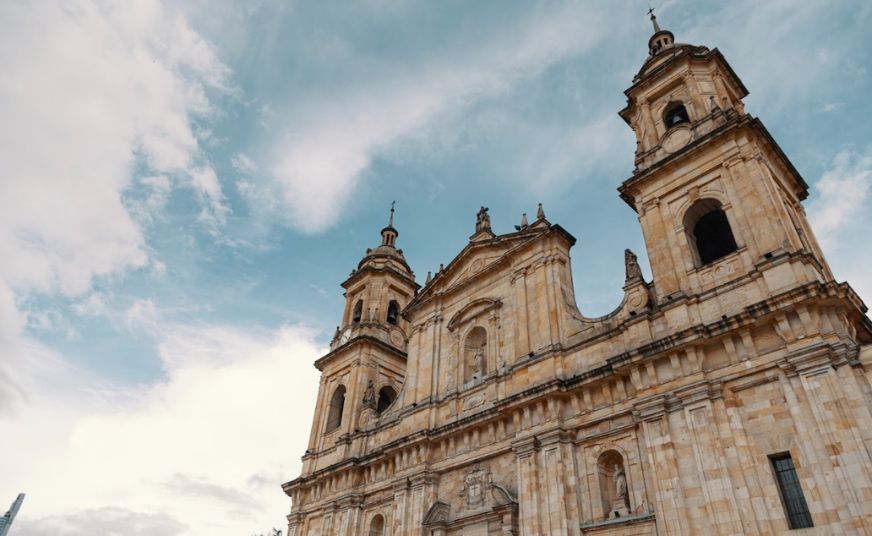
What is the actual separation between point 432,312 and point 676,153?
10.7m

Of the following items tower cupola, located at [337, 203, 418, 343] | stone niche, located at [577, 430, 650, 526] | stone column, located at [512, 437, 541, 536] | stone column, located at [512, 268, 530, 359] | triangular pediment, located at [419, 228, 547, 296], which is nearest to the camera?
stone niche, located at [577, 430, 650, 526]

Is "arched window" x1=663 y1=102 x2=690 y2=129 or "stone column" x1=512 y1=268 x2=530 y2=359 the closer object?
"stone column" x1=512 y1=268 x2=530 y2=359

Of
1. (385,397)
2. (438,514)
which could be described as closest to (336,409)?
(385,397)

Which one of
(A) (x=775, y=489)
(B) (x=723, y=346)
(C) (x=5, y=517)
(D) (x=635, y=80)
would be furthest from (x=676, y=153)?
(C) (x=5, y=517)

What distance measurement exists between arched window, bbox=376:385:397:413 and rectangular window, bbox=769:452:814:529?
57.9ft

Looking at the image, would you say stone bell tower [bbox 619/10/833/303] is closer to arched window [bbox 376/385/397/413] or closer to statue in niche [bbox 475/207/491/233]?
statue in niche [bbox 475/207/491/233]

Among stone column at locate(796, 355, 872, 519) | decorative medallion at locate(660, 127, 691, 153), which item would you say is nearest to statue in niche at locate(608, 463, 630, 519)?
stone column at locate(796, 355, 872, 519)

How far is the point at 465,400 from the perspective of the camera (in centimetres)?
2011

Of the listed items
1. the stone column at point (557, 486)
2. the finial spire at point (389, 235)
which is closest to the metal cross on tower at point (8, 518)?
the finial spire at point (389, 235)

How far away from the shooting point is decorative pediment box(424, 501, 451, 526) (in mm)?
18375

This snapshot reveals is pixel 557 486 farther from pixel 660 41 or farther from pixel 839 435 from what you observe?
pixel 660 41

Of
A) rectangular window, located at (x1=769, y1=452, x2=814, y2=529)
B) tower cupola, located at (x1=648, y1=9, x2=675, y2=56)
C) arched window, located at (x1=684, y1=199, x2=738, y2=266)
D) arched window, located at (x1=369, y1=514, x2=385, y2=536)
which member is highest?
tower cupola, located at (x1=648, y1=9, x2=675, y2=56)

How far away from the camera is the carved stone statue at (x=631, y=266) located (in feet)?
55.5

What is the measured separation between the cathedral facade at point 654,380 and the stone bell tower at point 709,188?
6 cm
